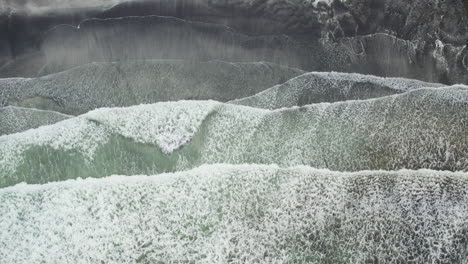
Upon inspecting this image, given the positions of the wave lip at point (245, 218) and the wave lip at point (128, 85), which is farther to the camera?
the wave lip at point (128, 85)

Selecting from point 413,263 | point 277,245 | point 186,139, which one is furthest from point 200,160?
Answer: point 413,263

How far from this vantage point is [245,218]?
2.21ft

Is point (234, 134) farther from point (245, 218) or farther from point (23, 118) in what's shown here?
point (23, 118)

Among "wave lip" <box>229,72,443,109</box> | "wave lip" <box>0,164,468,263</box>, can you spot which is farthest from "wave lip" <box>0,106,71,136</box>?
"wave lip" <box>229,72,443,109</box>

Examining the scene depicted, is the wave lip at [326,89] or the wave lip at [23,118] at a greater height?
the wave lip at [326,89]

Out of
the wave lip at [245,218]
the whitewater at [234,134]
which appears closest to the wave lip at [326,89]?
the whitewater at [234,134]

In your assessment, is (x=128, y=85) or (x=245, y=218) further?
(x=128, y=85)

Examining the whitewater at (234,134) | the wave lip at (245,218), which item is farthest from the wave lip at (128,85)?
the wave lip at (245,218)

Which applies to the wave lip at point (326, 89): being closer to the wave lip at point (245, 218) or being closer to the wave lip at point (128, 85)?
the wave lip at point (128, 85)

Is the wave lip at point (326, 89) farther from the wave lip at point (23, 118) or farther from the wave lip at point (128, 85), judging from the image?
the wave lip at point (23, 118)

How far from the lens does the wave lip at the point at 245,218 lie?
65cm

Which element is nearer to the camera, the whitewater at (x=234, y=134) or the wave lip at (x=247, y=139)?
the whitewater at (x=234, y=134)

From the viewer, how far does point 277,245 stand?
0.66 metres

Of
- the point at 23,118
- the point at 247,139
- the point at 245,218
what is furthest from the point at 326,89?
the point at 23,118
